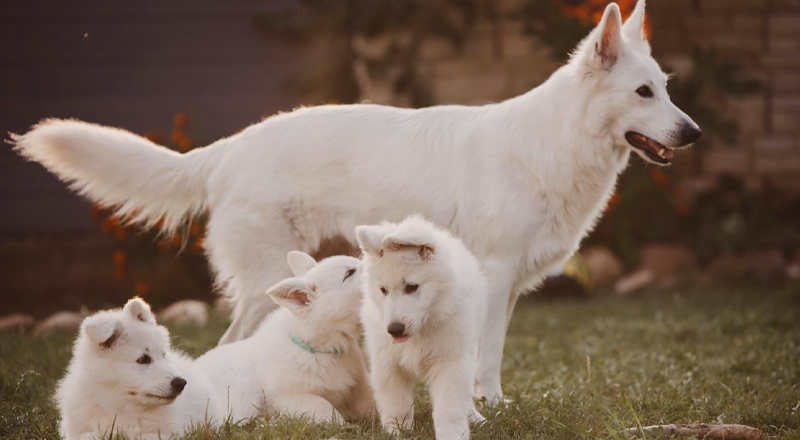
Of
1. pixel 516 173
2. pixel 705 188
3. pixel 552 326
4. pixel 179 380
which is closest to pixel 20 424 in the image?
pixel 179 380

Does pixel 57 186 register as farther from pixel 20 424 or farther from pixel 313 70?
pixel 20 424

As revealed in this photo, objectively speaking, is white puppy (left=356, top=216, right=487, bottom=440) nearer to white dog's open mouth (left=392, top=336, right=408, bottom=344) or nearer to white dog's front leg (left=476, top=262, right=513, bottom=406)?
white dog's open mouth (left=392, top=336, right=408, bottom=344)

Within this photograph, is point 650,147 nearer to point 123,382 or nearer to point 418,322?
point 418,322

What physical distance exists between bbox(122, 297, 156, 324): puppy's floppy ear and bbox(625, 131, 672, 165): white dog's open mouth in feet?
8.90


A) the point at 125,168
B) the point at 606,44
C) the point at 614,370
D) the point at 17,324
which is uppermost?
the point at 606,44

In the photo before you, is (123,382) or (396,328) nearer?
(396,328)

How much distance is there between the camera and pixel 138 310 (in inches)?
148

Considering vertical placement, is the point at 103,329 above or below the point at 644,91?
below

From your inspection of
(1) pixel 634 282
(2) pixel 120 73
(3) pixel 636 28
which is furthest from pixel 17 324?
(1) pixel 634 282

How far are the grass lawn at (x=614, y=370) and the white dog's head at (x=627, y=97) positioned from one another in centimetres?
137

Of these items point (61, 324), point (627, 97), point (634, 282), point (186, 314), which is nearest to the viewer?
point (627, 97)

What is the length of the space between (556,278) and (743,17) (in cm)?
433

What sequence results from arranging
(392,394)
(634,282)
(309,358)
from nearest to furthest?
(392,394)
(309,358)
(634,282)

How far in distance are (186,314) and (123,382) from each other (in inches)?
167
